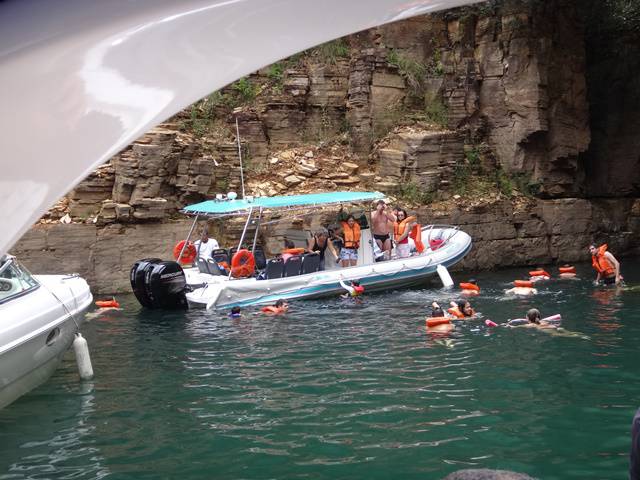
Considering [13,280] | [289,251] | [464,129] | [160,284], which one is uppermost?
[464,129]

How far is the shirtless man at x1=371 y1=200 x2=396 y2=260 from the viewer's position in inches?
728

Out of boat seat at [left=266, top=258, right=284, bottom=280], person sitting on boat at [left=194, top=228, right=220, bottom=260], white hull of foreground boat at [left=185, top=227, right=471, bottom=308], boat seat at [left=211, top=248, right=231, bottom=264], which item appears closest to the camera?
white hull of foreground boat at [left=185, top=227, right=471, bottom=308]

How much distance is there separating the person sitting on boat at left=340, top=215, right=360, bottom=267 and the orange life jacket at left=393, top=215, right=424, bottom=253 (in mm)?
1283

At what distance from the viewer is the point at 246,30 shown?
1.58m

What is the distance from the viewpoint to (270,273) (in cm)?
1655

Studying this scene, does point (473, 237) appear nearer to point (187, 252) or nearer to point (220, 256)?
point (220, 256)

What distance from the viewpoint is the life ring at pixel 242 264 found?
16.5m

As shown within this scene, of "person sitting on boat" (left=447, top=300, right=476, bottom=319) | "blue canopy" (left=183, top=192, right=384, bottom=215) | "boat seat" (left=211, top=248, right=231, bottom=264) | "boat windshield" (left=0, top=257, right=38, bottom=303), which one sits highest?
"blue canopy" (left=183, top=192, right=384, bottom=215)

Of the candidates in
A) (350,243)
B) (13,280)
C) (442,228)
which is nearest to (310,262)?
(350,243)

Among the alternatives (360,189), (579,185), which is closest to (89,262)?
(360,189)

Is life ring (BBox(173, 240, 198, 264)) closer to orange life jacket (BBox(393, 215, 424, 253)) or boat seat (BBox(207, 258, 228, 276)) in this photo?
boat seat (BBox(207, 258, 228, 276))

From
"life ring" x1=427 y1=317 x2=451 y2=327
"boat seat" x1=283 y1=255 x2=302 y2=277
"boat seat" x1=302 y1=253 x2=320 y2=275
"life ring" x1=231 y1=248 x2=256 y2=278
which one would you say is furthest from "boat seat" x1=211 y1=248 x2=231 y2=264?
"life ring" x1=427 y1=317 x2=451 y2=327

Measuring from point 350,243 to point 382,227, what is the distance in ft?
4.36

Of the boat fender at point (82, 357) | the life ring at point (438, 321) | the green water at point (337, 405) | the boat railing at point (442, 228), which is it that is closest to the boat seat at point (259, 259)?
the green water at point (337, 405)
